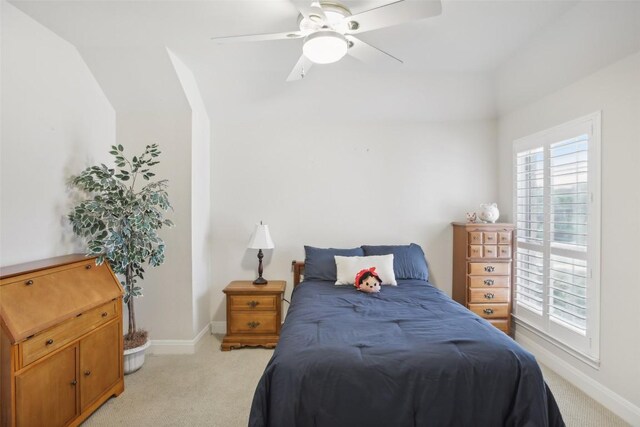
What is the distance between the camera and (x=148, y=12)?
7.27ft

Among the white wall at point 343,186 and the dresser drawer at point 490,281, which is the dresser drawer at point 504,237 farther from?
the white wall at point 343,186

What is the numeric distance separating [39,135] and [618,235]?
163 inches

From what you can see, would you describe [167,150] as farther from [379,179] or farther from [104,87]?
[379,179]

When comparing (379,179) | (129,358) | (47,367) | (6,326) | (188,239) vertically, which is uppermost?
(379,179)

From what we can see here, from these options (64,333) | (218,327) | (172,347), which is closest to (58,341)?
(64,333)

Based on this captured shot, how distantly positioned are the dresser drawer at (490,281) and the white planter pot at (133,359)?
3.20 m

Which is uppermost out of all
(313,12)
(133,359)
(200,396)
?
(313,12)

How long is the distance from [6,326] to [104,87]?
7.26ft

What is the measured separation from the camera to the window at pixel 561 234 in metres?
2.33

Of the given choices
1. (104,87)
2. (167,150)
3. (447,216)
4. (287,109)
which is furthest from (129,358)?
(447,216)

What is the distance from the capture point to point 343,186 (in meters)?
3.66

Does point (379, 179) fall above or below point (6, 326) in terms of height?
above

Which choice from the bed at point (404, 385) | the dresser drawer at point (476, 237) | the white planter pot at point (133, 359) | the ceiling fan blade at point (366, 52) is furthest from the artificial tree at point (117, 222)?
the dresser drawer at point (476, 237)

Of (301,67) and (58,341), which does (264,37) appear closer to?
(301,67)
